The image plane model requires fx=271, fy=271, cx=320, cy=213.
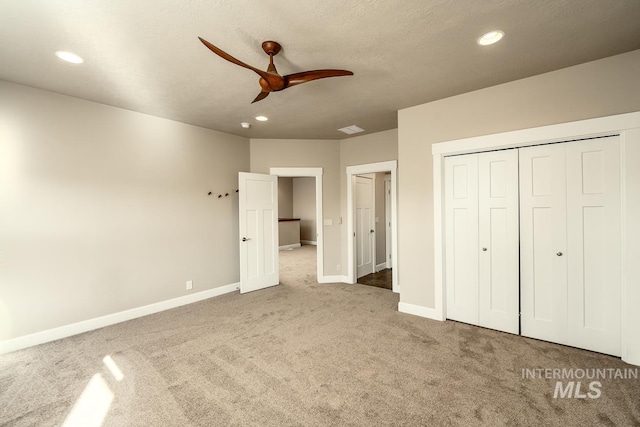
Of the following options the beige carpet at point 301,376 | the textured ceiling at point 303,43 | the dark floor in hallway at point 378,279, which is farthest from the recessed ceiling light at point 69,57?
the dark floor in hallway at point 378,279

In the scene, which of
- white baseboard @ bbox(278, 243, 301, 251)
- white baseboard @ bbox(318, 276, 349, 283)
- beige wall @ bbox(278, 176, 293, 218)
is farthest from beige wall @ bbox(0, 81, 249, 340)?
beige wall @ bbox(278, 176, 293, 218)

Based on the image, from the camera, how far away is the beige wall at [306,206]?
1077 cm

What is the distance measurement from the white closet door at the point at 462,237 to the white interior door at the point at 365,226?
2.27m

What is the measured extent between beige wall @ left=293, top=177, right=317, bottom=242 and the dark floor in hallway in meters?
5.17

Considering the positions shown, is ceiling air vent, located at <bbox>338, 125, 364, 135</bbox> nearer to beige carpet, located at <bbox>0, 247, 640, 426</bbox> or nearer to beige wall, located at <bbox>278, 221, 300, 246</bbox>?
beige carpet, located at <bbox>0, 247, 640, 426</bbox>

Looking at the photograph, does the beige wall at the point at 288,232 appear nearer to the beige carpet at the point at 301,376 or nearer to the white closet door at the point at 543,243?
the beige carpet at the point at 301,376

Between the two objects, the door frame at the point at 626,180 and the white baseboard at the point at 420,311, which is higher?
the door frame at the point at 626,180

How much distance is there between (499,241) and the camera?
9.96ft

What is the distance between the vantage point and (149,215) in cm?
373

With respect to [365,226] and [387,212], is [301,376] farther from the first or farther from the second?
[387,212]

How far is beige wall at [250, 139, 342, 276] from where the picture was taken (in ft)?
16.7

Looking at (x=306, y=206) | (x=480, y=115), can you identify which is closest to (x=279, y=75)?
(x=480, y=115)

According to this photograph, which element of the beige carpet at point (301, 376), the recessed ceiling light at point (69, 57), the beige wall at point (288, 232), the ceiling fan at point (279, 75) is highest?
the recessed ceiling light at point (69, 57)

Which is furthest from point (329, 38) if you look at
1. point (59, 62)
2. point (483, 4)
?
point (59, 62)
